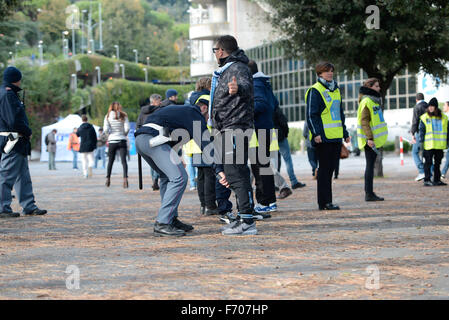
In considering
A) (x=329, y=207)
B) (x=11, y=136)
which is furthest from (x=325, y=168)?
(x=11, y=136)

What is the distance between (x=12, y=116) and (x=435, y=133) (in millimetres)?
8634

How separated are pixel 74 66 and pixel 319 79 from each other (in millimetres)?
104858

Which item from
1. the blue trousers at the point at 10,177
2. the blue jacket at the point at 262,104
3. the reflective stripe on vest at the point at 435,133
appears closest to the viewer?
the blue jacket at the point at 262,104

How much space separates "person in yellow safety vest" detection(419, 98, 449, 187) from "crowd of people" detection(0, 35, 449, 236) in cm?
2

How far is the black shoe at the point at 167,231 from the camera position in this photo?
28.6 ft

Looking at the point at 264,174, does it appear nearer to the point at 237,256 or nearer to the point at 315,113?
the point at 315,113

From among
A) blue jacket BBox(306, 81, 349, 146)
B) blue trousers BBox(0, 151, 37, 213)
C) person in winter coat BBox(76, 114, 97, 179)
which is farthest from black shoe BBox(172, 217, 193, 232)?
person in winter coat BBox(76, 114, 97, 179)

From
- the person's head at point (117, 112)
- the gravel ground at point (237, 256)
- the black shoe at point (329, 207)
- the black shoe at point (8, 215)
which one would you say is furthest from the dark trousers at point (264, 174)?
the person's head at point (117, 112)

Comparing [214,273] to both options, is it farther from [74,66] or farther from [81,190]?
[74,66]

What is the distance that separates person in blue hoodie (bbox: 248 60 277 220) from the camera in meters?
10.6

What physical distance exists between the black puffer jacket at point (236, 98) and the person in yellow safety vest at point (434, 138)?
28.5 ft

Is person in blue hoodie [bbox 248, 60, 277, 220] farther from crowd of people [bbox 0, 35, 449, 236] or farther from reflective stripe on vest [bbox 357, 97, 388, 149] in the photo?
reflective stripe on vest [bbox 357, 97, 388, 149]

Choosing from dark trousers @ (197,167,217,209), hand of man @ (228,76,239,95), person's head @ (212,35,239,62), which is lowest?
dark trousers @ (197,167,217,209)

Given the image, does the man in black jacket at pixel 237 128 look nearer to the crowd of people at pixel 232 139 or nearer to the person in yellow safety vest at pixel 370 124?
the crowd of people at pixel 232 139
